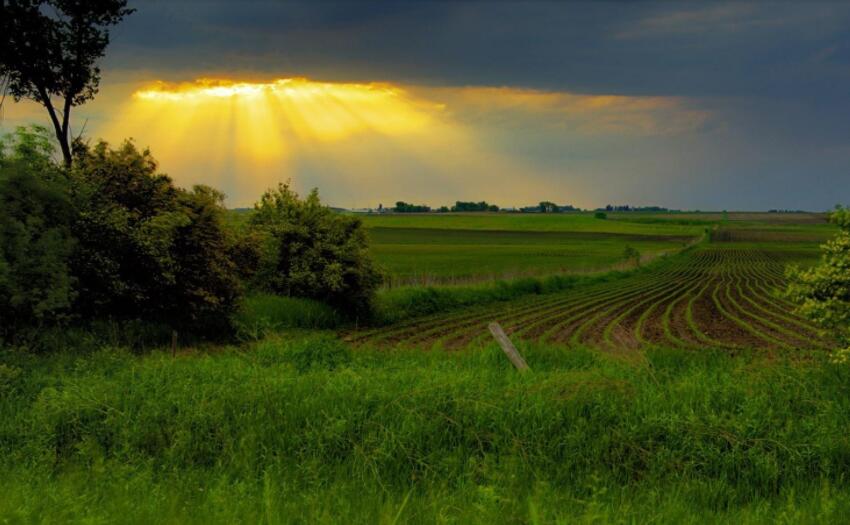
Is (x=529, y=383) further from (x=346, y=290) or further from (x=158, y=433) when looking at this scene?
(x=346, y=290)

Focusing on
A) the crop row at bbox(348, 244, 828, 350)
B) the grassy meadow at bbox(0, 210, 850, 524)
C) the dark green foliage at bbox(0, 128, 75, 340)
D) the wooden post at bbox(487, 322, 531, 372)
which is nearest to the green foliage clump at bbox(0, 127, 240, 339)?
the dark green foliage at bbox(0, 128, 75, 340)

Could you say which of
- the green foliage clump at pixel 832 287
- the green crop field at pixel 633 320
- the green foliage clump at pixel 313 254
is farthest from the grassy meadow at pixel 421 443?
the green foliage clump at pixel 313 254

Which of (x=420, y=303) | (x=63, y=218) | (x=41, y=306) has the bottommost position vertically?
(x=420, y=303)

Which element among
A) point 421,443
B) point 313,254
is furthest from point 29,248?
point 313,254

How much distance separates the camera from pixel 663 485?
577cm

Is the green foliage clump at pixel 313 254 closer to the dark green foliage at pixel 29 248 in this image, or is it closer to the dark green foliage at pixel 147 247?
the dark green foliage at pixel 147 247

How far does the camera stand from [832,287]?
28.8 feet

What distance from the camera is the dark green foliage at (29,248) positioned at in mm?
10578

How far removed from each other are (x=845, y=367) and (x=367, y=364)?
280 inches

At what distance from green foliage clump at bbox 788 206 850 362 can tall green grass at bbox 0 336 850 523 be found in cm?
105

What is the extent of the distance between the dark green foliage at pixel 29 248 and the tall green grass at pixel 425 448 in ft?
10.7

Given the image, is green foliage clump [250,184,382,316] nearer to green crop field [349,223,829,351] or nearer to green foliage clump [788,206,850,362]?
green crop field [349,223,829,351]

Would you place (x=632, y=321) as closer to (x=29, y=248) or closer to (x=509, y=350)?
(x=509, y=350)

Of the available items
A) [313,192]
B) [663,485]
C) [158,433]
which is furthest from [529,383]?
[313,192]
